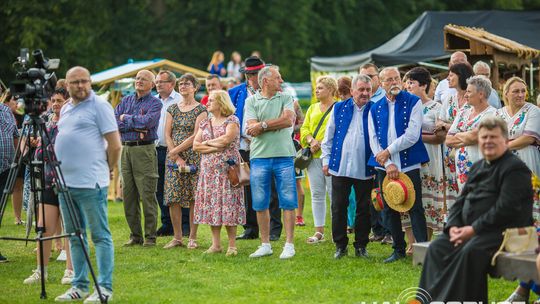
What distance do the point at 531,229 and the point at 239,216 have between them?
4249mm

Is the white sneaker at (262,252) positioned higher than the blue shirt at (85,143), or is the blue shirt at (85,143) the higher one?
the blue shirt at (85,143)

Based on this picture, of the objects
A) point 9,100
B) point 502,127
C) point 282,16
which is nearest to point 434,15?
point 9,100

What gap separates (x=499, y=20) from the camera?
18.1 metres

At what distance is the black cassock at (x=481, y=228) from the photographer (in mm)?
6832

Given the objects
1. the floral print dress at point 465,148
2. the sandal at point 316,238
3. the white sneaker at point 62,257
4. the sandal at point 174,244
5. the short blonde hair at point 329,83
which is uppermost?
the short blonde hair at point 329,83

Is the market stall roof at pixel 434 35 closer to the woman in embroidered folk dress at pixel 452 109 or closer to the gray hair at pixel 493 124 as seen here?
the woman in embroidered folk dress at pixel 452 109

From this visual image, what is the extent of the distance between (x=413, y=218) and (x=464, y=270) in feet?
9.08

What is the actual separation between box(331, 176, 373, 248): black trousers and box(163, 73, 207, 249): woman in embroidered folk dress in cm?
196

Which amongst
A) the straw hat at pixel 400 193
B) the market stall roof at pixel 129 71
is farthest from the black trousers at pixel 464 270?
the market stall roof at pixel 129 71

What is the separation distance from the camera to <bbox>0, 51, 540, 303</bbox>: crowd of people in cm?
711

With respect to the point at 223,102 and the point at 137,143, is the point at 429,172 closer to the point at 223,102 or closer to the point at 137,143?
the point at 223,102

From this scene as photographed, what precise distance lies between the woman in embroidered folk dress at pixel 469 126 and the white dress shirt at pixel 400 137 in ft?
1.28

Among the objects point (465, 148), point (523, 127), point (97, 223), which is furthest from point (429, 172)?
point (97, 223)

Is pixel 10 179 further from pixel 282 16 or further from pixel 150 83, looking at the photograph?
pixel 282 16
